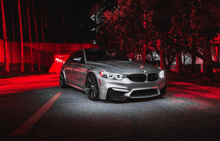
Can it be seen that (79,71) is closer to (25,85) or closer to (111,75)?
(111,75)

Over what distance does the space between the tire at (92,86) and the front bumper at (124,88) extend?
0.24 metres

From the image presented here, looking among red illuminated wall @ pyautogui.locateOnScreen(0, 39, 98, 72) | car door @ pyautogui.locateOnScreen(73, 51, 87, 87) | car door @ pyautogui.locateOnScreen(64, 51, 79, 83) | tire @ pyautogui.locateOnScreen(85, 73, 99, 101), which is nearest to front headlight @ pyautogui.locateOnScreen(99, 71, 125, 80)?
tire @ pyautogui.locateOnScreen(85, 73, 99, 101)

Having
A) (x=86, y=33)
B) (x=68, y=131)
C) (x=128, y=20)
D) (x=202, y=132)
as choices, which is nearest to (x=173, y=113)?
(x=202, y=132)

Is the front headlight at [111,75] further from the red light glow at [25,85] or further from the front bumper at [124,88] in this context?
the red light glow at [25,85]

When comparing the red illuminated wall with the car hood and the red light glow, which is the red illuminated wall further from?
the car hood

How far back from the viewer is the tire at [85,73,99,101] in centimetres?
625

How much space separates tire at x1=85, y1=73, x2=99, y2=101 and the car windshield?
96cm

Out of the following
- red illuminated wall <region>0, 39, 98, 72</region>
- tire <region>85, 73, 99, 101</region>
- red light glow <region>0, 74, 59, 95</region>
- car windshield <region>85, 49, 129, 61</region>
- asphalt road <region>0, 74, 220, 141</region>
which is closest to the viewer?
asphalt road <region>0, 74, 220, 141</region>

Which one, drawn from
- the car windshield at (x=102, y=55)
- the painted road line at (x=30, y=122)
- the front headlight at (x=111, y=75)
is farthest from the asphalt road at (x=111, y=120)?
the car windshield at (x=102, y=55)

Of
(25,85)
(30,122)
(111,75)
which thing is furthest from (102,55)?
(25,85)

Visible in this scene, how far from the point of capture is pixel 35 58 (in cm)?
3684

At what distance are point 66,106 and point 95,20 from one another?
58667mm

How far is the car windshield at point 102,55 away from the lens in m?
7.51

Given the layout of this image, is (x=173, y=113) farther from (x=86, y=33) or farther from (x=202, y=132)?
(x=86, y=33)
